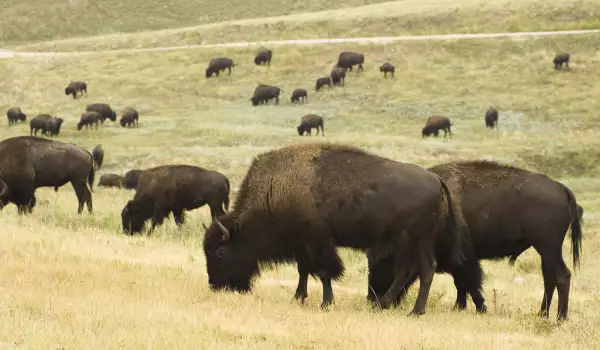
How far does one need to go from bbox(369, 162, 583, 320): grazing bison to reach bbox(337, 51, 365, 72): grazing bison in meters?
35.7

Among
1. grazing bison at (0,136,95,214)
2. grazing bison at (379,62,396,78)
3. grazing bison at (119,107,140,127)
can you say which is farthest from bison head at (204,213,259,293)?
grazing bison at (379,62,396,78)

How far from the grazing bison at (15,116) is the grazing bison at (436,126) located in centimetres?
1786

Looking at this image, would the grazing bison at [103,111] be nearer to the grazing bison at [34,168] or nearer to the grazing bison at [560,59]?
the grazing bison at [34,168]

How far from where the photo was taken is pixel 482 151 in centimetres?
3105

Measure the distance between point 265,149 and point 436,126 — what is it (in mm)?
8418

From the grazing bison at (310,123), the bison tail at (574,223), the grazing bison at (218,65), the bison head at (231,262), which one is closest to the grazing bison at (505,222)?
the bison tail at (574,223)

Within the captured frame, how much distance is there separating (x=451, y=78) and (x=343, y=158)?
36146 mm

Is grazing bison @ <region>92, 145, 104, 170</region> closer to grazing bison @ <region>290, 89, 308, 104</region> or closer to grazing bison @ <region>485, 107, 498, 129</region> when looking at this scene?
grazing bison @ <region>290, 89, 308, 104</region>

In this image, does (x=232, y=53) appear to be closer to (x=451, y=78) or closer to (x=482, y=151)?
(x=451, y=78)

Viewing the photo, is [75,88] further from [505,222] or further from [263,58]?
[505,222]

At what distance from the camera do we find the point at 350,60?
151 feet

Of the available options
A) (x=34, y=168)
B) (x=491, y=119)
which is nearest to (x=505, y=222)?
(x=34, y=168)

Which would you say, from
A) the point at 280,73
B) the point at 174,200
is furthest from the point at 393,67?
the point at 174,200

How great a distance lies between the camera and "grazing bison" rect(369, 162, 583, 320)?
9.79 metres
